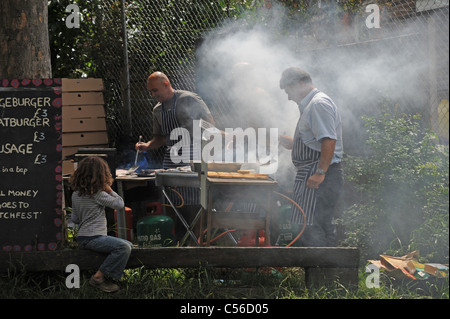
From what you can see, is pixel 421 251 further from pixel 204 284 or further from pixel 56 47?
pixel 56 47

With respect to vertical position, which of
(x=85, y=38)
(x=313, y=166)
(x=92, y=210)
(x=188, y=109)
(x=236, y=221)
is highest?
(x=85, y=38)

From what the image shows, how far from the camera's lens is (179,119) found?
5.87m

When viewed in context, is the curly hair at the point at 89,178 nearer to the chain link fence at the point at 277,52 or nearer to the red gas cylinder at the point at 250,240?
the red gas cylinder at the point at 250,240

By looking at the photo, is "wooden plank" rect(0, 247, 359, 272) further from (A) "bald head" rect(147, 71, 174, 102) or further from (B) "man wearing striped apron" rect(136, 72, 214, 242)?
(A) "bald head" rect(147, 71, 174, 102)

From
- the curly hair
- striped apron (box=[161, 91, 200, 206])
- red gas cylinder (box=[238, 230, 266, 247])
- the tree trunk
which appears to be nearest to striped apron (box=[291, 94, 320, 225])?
red gas cylinder (box=[238, 230, 266, 247])

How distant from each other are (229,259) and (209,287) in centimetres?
30

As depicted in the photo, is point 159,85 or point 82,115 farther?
point 82,115

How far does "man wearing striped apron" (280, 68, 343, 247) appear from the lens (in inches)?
175

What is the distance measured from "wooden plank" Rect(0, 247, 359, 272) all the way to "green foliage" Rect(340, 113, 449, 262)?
41.9 inches

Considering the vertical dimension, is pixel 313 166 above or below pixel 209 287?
above

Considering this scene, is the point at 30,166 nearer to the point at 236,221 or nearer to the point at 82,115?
the point at 236,221

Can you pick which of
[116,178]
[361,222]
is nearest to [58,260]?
[116,178]

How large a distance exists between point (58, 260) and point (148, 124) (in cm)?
383

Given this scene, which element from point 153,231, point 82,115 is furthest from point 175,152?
point 82,115
